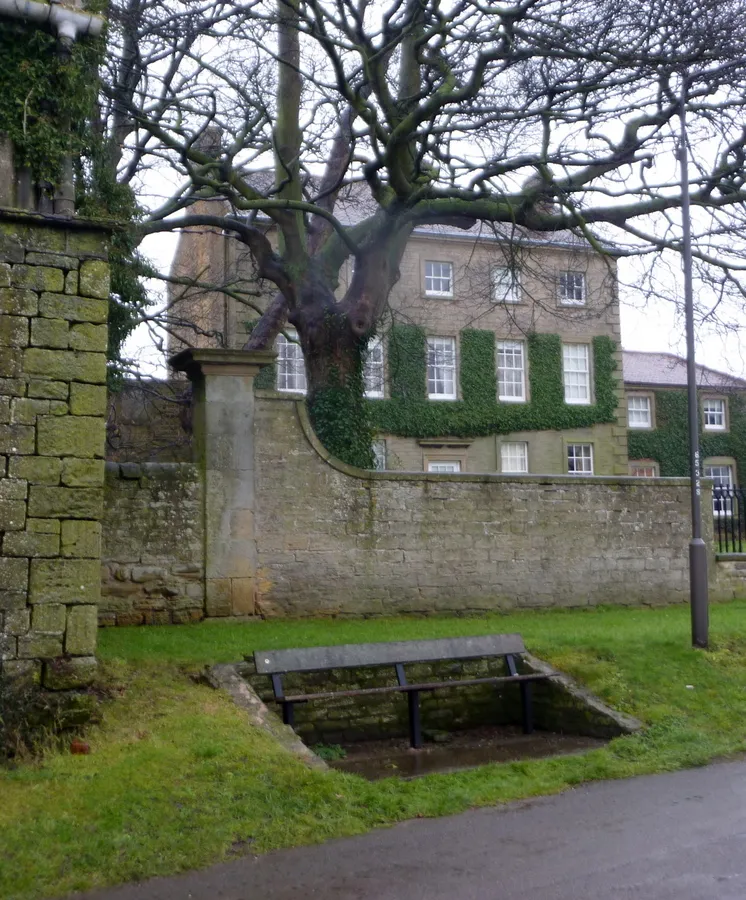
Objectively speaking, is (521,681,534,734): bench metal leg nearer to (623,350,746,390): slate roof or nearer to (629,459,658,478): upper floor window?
(629,459,658,478): upper floor window

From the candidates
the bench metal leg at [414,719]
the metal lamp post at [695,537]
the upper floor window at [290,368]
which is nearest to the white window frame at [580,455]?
the upper floor window at [290,368]

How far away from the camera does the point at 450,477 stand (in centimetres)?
1369

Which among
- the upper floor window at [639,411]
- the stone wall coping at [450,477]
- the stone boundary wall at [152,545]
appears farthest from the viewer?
the upper floor window at [639,411]

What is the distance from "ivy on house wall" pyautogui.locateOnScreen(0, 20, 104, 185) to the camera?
8180 millimetres

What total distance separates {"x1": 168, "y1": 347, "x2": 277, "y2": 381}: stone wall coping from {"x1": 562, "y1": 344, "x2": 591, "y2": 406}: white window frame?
2125cm

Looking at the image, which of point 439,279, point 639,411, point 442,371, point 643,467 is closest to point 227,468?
point 442,371

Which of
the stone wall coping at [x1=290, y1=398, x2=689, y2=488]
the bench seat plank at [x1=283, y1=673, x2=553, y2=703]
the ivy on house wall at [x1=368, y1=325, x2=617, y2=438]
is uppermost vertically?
the ivy on house wall at [x1=368, y1=325, x2=617, y2=438]

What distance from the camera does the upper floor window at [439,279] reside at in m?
30.7

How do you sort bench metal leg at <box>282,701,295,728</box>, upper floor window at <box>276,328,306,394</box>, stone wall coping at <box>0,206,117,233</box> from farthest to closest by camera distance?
upper floor window at <box>276,328,306,394</box> < bench metal leg at <box>282,701,295,728</box> < stone wall coping at <box>0,206,117,233</box>

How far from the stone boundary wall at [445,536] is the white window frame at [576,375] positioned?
16.6 meters

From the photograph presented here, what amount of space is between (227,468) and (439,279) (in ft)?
65.9

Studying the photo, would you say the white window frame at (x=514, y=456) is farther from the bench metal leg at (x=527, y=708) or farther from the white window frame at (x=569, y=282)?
the bench metal leg at (x=527, y=708)

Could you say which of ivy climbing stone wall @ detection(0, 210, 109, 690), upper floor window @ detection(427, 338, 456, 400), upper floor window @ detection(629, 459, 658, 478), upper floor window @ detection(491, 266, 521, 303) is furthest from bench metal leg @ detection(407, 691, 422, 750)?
upper floor window @ detection(629, 459, 658, 478)

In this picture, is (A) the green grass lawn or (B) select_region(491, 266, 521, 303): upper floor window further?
(B) select_region(491, 266, 521, 303): upper floor window
